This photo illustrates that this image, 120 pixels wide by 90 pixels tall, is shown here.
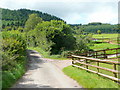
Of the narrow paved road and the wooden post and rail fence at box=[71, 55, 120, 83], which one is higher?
the wooden post and rail fence at box=[71, 55, 120, 83]

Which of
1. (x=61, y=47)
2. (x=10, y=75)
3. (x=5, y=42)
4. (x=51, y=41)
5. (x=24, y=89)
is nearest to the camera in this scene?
(x=24, y=89)

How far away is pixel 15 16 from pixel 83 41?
159596 millimetres

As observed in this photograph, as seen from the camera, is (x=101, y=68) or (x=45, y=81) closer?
(x=101, y=68)

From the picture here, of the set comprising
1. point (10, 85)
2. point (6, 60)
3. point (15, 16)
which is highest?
point (15, 16)

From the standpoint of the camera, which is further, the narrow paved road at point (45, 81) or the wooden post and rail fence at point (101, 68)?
the narrow paved road at point (45, 81)

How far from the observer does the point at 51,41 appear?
103 ft

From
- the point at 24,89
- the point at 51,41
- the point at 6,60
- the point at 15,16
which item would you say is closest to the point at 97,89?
the point at 24,89

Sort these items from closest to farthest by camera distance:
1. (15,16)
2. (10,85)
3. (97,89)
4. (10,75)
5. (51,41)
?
(97,89), (10,85), (10,75), (51,41), (15,16)

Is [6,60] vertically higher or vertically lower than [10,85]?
higher

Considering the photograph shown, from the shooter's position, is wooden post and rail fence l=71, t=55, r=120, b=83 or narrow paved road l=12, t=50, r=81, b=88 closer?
wooden post and rail fence l=71, t=55, r=120, b=83

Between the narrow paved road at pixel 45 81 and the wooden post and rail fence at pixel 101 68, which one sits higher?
the wooden post and rail fence at pixel 101 68

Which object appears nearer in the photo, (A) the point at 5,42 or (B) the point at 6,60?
(B) the point at 6,60

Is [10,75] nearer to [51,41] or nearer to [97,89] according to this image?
[97,89]

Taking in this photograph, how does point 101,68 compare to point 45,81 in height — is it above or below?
above
